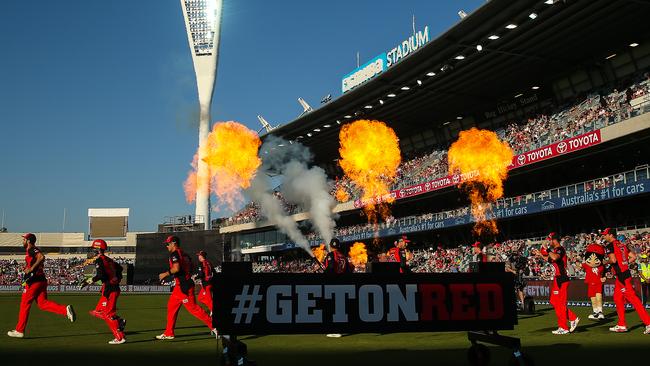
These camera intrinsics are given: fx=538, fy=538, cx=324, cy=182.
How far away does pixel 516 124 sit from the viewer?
41.0m

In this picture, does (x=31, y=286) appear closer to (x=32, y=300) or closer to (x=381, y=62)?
(x=32, y=300)

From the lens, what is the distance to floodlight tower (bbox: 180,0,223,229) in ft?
260

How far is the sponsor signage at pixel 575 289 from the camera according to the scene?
20291 mm

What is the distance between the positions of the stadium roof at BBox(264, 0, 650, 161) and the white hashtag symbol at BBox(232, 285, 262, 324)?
26852 millimetres

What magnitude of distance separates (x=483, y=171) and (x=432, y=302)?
103 ft

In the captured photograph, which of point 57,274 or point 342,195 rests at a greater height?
point 342,195

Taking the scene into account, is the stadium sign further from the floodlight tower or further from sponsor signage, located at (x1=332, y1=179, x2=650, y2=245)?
the floodlight tower

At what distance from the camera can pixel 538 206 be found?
33531 mm

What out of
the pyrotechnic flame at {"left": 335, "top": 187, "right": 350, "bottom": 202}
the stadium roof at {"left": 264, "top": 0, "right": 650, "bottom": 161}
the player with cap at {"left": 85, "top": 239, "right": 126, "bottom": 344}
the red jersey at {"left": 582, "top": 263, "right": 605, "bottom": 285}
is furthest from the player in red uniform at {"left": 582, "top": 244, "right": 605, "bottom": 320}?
the pyrotechnic flame at {"left": 335, "top": 187, "right": 350, "bottom": 202}

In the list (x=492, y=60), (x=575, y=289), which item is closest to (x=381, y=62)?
(x=492, y=60)

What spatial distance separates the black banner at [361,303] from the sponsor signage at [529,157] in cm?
2498

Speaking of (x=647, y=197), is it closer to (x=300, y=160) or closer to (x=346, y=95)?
(x=346, y=95)

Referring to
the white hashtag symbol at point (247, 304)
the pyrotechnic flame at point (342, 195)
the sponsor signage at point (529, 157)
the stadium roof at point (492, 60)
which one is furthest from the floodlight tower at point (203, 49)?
the white hashtag symbol at point (247, 304)

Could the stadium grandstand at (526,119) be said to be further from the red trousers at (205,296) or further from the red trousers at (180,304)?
the red trousers at (180,304)
